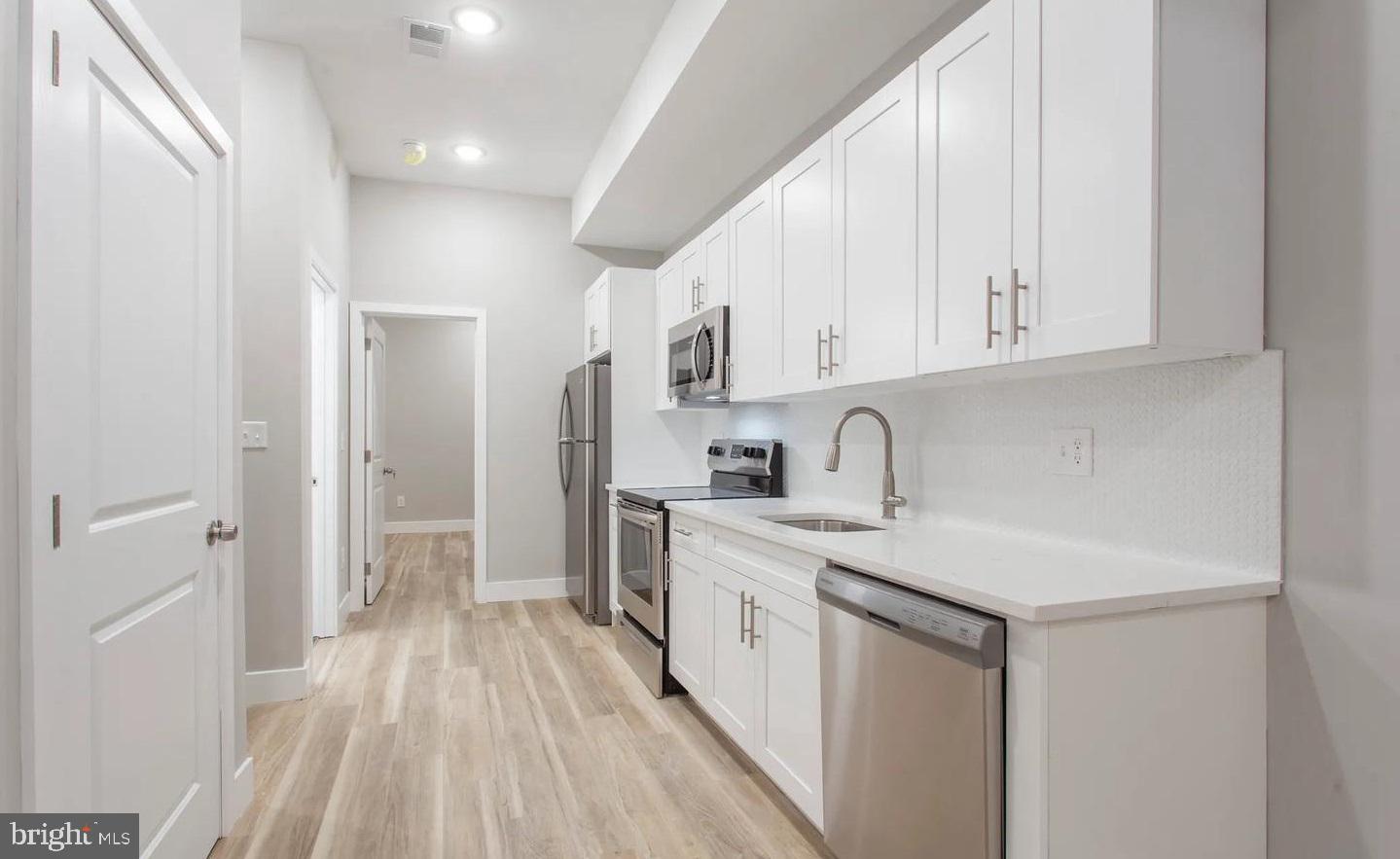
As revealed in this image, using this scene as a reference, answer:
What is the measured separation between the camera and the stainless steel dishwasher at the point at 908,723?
1250 millimetres

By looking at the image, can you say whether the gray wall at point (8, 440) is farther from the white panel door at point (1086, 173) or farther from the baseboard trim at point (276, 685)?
the baseboard trim at point (276, 685)

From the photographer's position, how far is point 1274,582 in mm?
1298

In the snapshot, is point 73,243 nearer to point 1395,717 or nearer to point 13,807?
point 13,807

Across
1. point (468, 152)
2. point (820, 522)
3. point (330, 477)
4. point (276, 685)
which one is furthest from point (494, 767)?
point (468, 152)

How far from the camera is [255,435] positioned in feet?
9.78

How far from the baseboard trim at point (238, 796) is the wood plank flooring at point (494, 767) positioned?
0.10 ft

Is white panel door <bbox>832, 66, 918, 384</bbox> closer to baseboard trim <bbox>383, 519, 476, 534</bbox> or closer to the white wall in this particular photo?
the white wall

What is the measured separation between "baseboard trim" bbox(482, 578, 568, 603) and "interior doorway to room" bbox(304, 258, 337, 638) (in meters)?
0.99

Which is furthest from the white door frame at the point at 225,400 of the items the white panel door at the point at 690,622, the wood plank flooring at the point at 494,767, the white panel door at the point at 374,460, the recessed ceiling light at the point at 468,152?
the white panel door at the point at 374,460

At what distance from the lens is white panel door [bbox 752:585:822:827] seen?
187 centimetres

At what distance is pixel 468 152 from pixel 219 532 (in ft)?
9.69

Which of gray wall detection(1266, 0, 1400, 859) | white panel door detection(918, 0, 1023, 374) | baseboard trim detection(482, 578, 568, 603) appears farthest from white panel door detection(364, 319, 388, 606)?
gray wall detection(1266, 0, 1400, 859)

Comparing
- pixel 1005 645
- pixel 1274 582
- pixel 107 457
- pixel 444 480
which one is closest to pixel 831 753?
pixel 1005 645

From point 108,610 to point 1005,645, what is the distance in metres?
1.72
